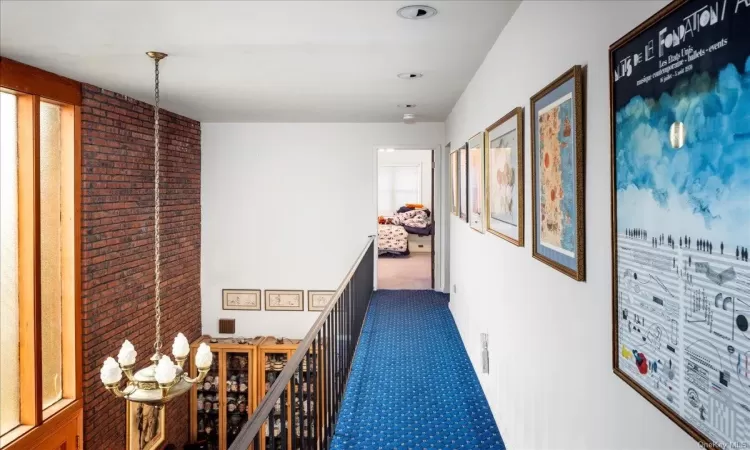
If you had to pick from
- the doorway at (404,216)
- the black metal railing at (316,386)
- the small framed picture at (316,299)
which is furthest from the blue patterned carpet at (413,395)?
the doorway at (404,216)

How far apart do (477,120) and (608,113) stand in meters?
2.58

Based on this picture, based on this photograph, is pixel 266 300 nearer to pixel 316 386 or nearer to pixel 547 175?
pixel 316 386

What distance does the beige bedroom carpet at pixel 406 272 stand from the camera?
7496 millimetres

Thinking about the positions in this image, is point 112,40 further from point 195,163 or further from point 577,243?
point 195,163

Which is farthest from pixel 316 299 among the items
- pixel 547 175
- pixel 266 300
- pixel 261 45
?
pixel 547 175

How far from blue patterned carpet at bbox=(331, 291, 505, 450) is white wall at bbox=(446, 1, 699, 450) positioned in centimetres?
17

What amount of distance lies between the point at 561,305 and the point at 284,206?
18.2 ft

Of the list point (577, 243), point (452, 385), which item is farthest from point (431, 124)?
point (577, 243)

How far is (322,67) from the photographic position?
12.8 ft

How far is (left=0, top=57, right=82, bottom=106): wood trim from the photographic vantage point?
3.71 m

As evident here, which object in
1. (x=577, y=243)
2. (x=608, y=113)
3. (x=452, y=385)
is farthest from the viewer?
(x=452, y=385)

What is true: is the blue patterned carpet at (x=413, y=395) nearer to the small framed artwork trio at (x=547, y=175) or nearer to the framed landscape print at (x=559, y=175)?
the small framed artwork trio at (x=547, y=175)

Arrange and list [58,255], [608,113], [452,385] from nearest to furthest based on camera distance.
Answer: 1. [608,113]
2. [452,385]
3. [58,255]

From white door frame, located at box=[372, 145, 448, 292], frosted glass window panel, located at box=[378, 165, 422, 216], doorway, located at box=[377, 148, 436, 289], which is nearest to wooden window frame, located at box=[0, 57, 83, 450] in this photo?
white door frame, located at box=[372, 145, 448, 292]
